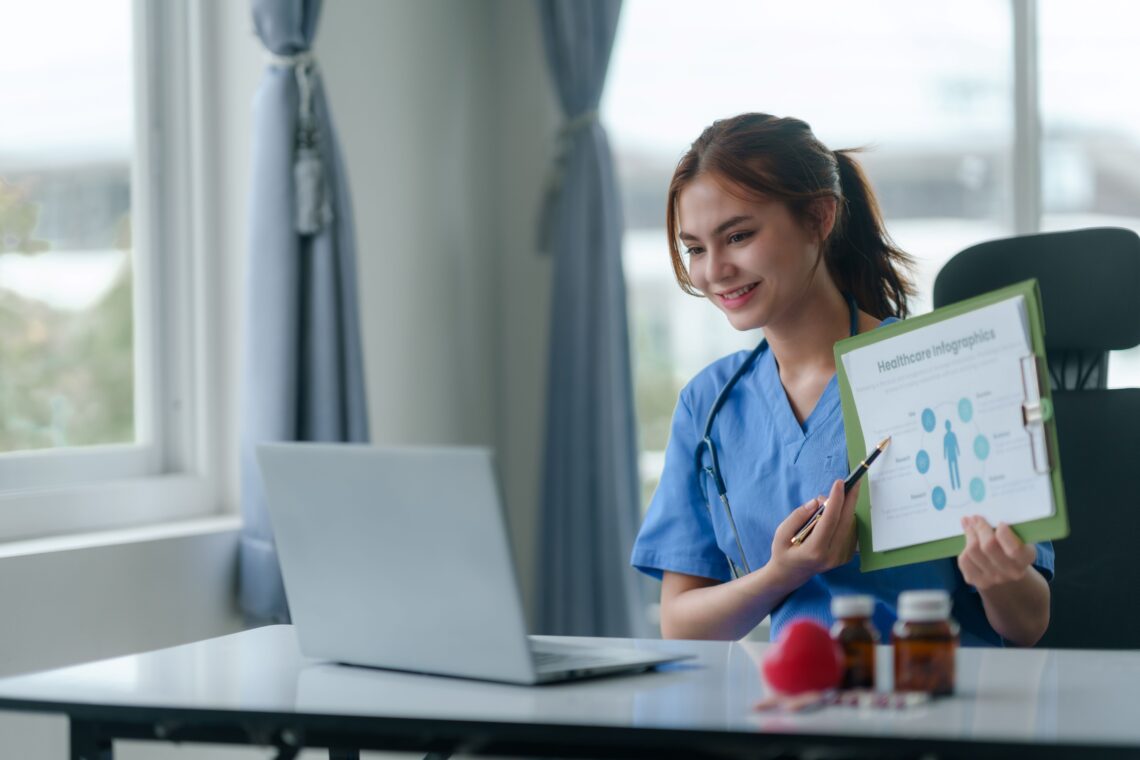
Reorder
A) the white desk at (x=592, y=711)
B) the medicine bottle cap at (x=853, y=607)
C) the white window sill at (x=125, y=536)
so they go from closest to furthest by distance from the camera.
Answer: the white desk at (x=592, y=711)
the medicine bottle cap at (x=853, y=607)
the white window sill at (x=125, y=536)

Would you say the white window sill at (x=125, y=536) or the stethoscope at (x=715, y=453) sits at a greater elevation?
the stethoscope at (x=715, y=453)

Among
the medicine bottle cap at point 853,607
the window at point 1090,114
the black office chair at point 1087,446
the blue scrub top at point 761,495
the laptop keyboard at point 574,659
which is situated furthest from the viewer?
the window at point 1090,114

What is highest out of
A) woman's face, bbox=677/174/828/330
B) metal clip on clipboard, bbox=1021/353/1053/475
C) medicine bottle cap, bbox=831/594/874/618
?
woman's face, bbox=677/174/828/330

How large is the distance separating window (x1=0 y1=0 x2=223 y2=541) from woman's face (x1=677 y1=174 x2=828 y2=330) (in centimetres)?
123

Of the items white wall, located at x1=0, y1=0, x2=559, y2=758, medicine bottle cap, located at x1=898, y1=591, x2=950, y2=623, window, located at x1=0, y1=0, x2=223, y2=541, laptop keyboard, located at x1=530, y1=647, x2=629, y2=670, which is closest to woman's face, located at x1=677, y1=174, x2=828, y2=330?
laptop keyboard, located at x1=530, y1=647, x2=629, y2=670

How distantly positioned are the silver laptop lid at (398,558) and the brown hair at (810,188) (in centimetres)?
65

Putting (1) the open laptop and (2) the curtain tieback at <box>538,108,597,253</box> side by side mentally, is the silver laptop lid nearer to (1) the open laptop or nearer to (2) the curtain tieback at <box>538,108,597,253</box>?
(1) the open laptop

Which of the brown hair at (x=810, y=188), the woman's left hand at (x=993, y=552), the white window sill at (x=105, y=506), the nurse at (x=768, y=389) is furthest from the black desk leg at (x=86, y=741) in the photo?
the white window sill at (x=105, y=506)

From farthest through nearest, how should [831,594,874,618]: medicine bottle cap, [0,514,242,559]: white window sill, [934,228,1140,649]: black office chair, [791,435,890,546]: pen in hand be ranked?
[0,514,242,559]: white window sill → [934,228,1140,649]: black office chair → [791,435,890,546]: pen in hand → [831,594,874,618]: medicine bottle cap

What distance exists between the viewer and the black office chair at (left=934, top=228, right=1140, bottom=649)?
63.1 inches

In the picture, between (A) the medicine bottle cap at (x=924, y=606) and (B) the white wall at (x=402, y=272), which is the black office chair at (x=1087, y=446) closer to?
(A) the medicine bottle cap at (x=924, y=606)

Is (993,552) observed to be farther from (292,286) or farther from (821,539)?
(292,286)

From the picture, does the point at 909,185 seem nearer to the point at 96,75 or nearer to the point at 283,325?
the point at 283,325

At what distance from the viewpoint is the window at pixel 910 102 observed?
2.92 m
